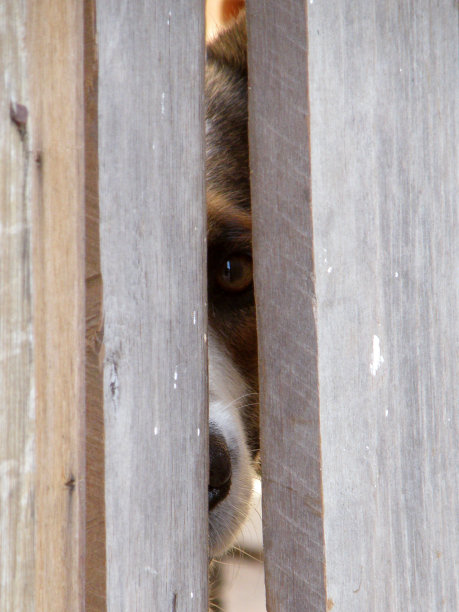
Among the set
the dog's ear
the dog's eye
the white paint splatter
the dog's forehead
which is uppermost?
the dog's ear

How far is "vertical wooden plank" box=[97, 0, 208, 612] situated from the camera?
82 cm

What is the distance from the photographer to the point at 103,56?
2.68 ft

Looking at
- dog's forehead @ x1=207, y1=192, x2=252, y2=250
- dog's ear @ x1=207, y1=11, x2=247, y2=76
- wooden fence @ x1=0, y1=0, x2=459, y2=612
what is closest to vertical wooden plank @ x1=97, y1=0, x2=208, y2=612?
wooden fence @ x1=0, y1=0, x2=459, y2=612

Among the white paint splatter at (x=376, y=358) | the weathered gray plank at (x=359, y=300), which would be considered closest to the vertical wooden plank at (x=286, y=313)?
the weathered gray plank at (x=359, y=300)

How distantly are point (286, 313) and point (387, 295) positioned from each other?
0.51 feet

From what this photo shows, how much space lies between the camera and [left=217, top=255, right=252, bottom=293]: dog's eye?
5.91ft

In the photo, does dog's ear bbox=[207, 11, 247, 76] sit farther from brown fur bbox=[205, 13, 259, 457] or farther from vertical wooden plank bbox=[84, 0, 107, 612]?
vertical wooden plank bbox=[84, 0, 107, 612]

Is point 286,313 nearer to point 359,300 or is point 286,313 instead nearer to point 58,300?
point 359,300

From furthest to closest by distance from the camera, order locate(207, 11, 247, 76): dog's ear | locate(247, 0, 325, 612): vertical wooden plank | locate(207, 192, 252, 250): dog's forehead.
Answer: locate(207, 11, 247, 76): dog's ear → locate(207, 192, 252, 250): dog's forehead → locate(247, 0, 325, 612): vertical wooden plank

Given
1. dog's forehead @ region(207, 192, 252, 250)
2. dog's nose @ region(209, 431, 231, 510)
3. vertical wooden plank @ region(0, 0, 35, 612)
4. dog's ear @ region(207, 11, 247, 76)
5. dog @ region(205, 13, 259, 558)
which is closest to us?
vertical wooden plank @ region(0, 0, 35, 612)

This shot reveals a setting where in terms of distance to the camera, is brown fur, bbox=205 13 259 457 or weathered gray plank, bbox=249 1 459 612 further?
brown fur, bbox=205 13 259 457

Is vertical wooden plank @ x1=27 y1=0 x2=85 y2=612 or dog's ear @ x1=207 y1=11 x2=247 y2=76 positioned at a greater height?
dog's ear @ x1=207 y1=11 x2=247 y2=76

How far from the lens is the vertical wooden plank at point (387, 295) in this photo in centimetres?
94

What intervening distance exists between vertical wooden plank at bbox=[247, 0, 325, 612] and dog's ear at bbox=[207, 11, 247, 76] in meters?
1.23
